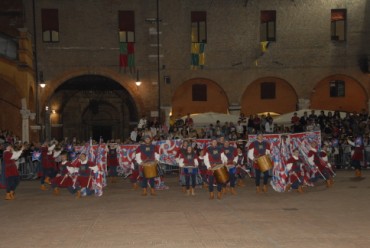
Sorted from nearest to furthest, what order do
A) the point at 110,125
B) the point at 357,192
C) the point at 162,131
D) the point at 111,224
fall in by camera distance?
the point at 111,224 → the point at 357,192 → the point at 162,131 → the point at 110,125

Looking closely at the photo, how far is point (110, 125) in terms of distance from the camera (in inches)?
1490

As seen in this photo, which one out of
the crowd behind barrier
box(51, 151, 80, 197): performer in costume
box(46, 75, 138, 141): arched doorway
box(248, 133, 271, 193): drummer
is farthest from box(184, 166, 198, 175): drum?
box(46, 75, 138, 141): arched doorway

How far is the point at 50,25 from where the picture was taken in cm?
3084

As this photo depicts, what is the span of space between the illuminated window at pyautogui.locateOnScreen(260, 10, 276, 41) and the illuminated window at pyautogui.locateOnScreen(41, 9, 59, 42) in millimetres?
13185

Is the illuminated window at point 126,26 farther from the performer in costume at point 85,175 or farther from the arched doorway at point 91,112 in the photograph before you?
the performer in costume at point 85,175

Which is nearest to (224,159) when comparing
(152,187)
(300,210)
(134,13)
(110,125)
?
(152,187)

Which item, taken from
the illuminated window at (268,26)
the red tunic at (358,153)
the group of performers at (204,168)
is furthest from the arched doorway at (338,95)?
the group of performers at (204,168)

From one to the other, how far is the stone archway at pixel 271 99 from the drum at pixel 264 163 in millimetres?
17049

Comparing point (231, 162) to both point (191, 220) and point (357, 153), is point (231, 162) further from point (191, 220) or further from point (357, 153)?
point (357, 153)

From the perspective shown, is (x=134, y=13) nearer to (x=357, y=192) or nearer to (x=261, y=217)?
(x=357, y=192)

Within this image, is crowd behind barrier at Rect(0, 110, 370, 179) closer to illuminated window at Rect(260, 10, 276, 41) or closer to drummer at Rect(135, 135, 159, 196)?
drummer at Rect(135, 135, 159, 196)

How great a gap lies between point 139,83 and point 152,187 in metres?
15.6

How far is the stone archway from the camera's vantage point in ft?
110

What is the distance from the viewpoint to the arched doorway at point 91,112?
35.4 meters
